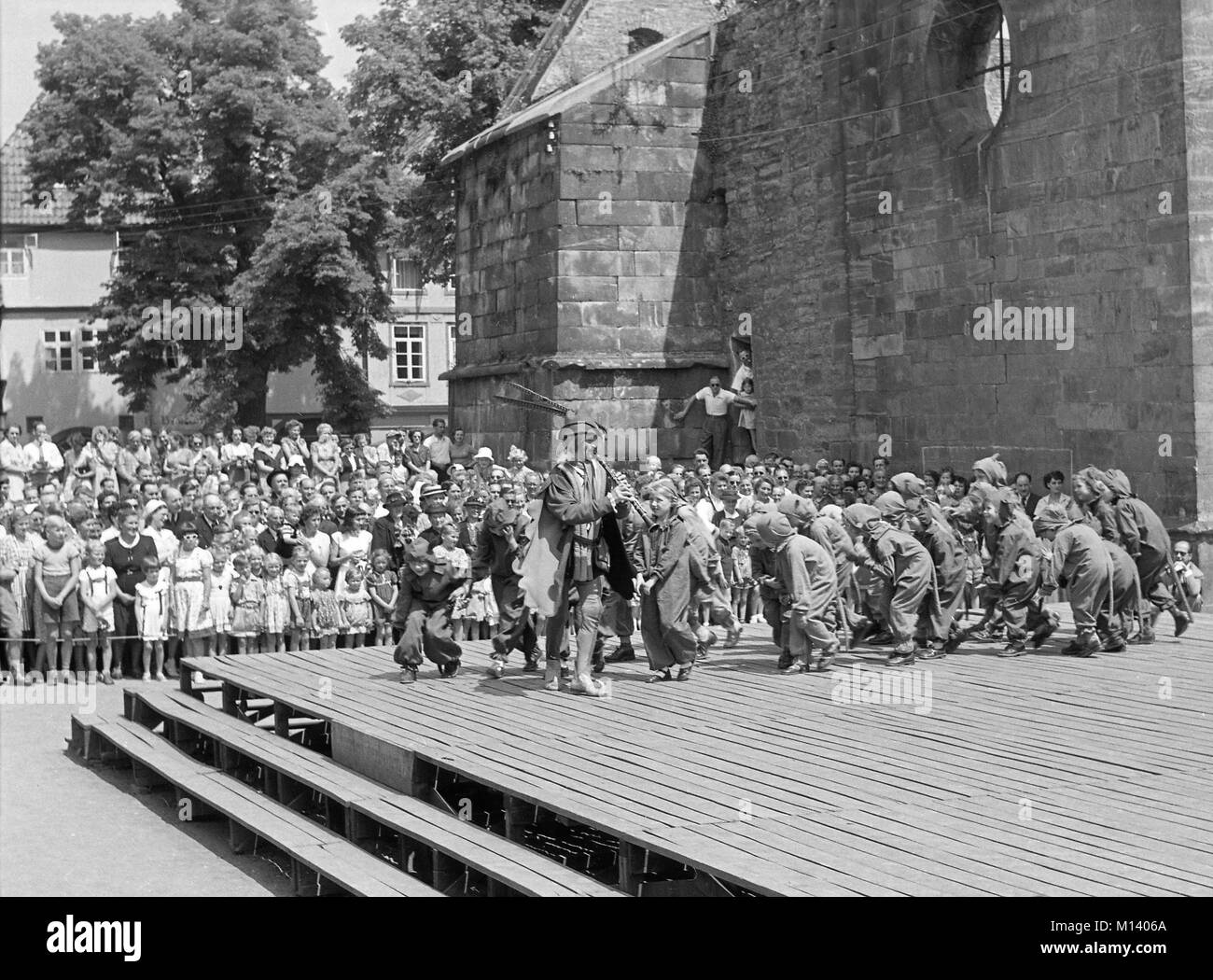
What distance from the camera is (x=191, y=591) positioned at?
15.5 meters

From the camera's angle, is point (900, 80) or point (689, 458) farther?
point (689, 458)

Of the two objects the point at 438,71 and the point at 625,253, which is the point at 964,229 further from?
the point at 438,71

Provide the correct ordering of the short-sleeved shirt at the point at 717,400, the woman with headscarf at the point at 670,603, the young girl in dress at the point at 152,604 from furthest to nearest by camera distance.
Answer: the short-sleeved shirt at the point at 717,400 → the young girl in dress at the point at 152,604 → the woman with headscarf at the point at 670,603

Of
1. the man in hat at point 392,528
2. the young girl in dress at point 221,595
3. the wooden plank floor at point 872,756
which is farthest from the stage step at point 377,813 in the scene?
the man in hat at point 392,528

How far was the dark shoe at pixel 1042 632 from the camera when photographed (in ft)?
42.8

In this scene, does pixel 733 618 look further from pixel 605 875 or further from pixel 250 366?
pixel 250 366

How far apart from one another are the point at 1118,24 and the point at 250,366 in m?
25.3

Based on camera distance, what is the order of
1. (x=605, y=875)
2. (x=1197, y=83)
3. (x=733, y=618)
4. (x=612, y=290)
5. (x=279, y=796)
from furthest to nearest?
(x=612, y=290) < (x=1197, y=83) < (x=733, y=618) < (x=279, y=796) < (x=605, y=875)

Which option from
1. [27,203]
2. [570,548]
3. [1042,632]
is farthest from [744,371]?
[27,203]

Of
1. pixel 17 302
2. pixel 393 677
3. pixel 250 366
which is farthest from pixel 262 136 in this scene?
pixel 393 677

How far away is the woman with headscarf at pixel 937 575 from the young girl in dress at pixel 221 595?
636cm

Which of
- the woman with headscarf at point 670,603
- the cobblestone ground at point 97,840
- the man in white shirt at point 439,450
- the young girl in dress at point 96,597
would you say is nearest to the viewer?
the cobblestone ground at point 97,840

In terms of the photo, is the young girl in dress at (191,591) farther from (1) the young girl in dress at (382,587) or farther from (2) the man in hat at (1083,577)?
(2) the man in hat at (1083,577)

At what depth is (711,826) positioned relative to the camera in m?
7.76
